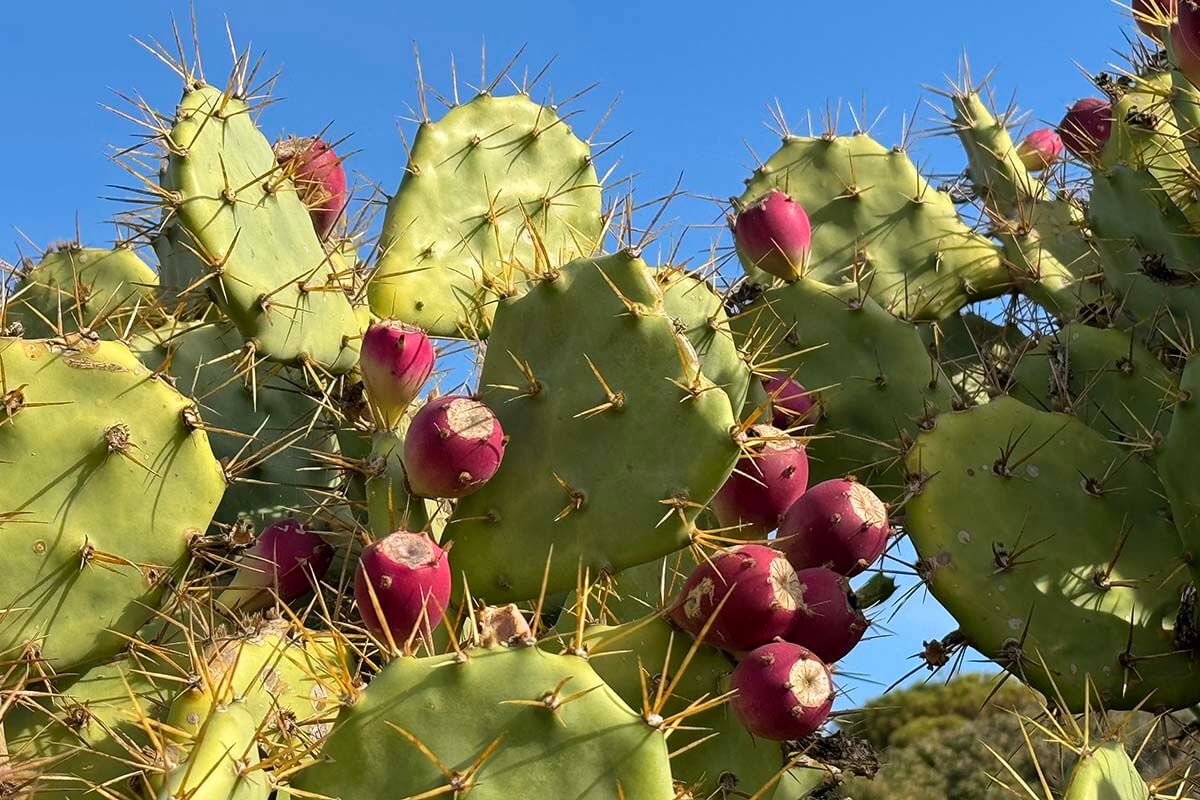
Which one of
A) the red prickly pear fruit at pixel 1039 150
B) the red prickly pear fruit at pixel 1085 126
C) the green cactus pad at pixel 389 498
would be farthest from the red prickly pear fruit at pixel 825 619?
the red prickly pear fruit at pixel 1039 150

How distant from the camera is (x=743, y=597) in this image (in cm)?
189

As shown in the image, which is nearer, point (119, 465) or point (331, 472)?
point (119, 465)

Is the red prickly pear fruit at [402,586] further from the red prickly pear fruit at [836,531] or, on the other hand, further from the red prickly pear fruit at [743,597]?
the red prickly pear fruit at [836,531]

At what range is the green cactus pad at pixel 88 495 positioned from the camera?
199cm

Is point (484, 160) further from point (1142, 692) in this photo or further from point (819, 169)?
point (1142, 692)

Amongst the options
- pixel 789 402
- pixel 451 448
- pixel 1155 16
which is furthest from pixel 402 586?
pixel 1155 16

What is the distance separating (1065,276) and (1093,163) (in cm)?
36

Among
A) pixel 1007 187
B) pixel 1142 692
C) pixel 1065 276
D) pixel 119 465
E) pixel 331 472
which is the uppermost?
pixel 1007 187

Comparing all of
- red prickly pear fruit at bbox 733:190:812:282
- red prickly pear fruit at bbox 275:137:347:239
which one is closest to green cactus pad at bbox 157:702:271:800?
red prickly pear fruit at bbox 275:137:347:239

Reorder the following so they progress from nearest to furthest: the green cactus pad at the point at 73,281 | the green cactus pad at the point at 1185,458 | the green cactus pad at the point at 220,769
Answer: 1. the green cactus pad at the point at 220,769
2. the green cactus pad at the point at 1185,458
3. the green cactus pad at the point at 73,281

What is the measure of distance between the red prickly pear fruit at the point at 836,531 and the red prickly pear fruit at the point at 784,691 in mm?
241

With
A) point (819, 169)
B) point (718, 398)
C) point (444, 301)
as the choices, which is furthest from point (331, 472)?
point (819, 169)

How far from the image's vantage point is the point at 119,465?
6.68 ft

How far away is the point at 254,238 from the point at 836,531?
124cm
